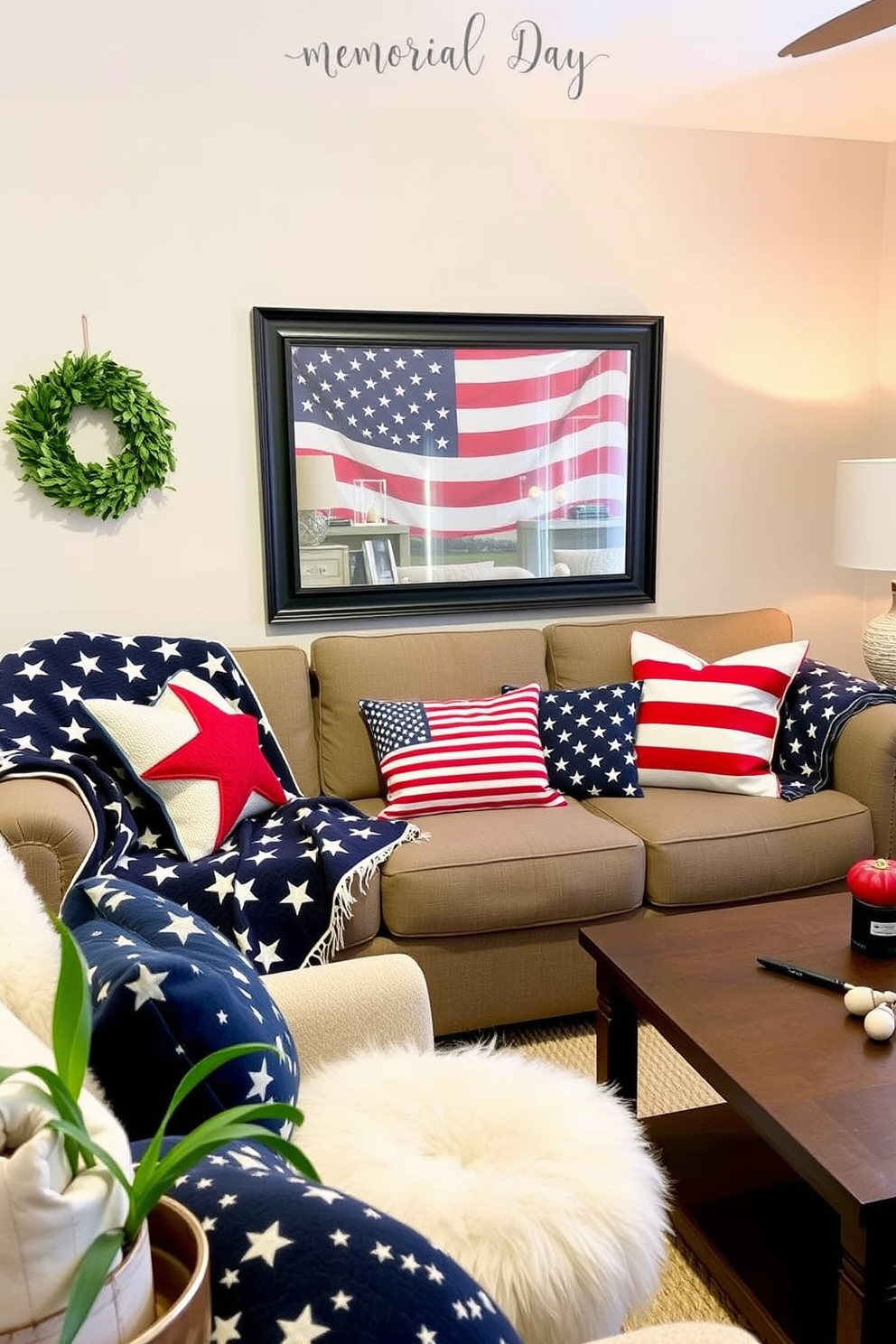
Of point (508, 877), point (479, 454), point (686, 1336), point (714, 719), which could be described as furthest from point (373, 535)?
point (686, 1336)

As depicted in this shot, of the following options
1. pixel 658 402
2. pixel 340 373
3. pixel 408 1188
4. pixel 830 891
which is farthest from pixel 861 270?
pixel 408 1188

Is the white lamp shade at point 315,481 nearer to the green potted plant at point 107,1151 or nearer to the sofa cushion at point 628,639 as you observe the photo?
the sofa cushion at point 628,639

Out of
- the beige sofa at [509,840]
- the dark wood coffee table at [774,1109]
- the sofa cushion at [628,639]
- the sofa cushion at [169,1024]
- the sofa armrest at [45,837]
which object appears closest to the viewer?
the sofa cushion at [169,1024]

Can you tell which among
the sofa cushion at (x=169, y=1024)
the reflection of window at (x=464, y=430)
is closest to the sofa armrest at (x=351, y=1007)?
the sofa cushion at (x=169, y=1024)

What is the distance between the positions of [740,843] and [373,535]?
1376 millimetres

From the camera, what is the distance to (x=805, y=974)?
1858 millimetres

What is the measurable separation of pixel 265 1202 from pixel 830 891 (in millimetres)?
2248

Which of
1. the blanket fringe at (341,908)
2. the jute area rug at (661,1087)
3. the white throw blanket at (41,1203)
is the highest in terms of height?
the white throw blanket at (41,1203)

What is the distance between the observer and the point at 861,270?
3.56 metres

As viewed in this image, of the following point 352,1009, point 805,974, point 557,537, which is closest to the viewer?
point 352,1009

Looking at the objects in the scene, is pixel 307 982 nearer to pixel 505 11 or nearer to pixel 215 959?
pixel 215 959

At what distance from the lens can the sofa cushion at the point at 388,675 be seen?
2979 mm

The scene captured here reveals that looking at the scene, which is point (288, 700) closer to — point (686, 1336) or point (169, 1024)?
point (169, 1024)

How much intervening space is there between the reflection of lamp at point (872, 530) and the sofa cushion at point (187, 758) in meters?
1.85
